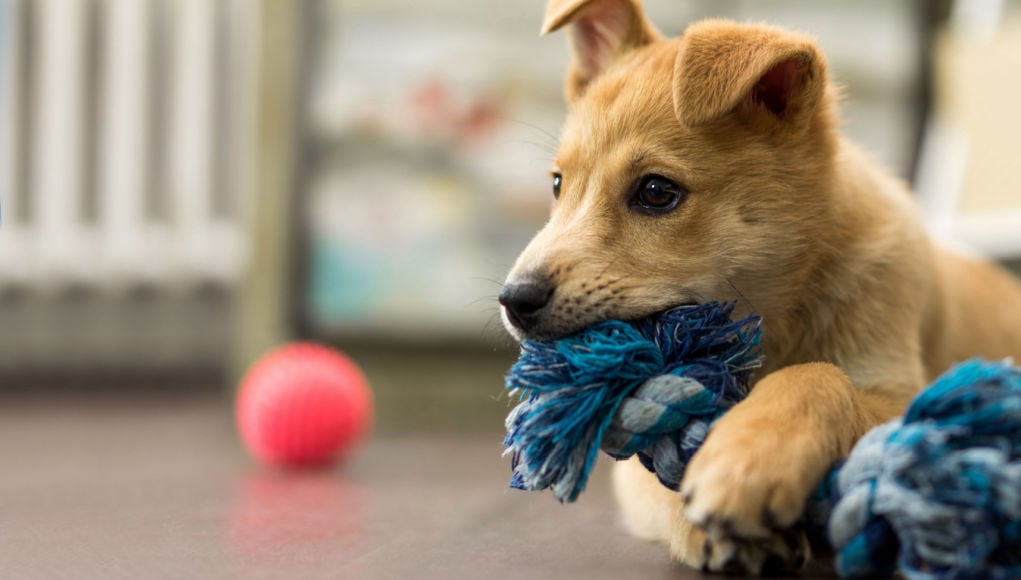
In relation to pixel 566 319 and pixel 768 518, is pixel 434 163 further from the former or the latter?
pixel 768 518

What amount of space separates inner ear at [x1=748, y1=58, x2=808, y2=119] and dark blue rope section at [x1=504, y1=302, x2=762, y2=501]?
0.42 meters

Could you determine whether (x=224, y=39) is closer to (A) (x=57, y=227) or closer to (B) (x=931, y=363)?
(A) (x=57, y=227)

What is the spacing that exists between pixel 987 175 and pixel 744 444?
2.74 meters

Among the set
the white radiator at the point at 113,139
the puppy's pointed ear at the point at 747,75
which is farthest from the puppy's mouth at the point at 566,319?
the white radiator at the point at 113,139

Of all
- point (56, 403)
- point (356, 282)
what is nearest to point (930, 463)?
point (356, 282)

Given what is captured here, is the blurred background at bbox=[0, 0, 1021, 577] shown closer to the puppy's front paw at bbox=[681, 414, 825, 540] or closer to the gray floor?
the gray floor

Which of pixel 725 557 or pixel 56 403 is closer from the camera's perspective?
pixel 725 557

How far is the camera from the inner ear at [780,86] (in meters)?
1.61

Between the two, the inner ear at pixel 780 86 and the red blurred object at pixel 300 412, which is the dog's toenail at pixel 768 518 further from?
the red blurred object at pixel 300 412

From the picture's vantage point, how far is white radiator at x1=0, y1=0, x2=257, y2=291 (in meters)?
5.01

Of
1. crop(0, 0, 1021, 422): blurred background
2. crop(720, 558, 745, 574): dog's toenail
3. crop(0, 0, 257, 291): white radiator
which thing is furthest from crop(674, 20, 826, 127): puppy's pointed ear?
crop(0, 0, 257, 291): white radiator

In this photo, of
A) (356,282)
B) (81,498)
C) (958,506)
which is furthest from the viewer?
(356,282)

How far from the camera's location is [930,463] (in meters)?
1.10

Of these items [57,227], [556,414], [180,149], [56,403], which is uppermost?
[556,414]
